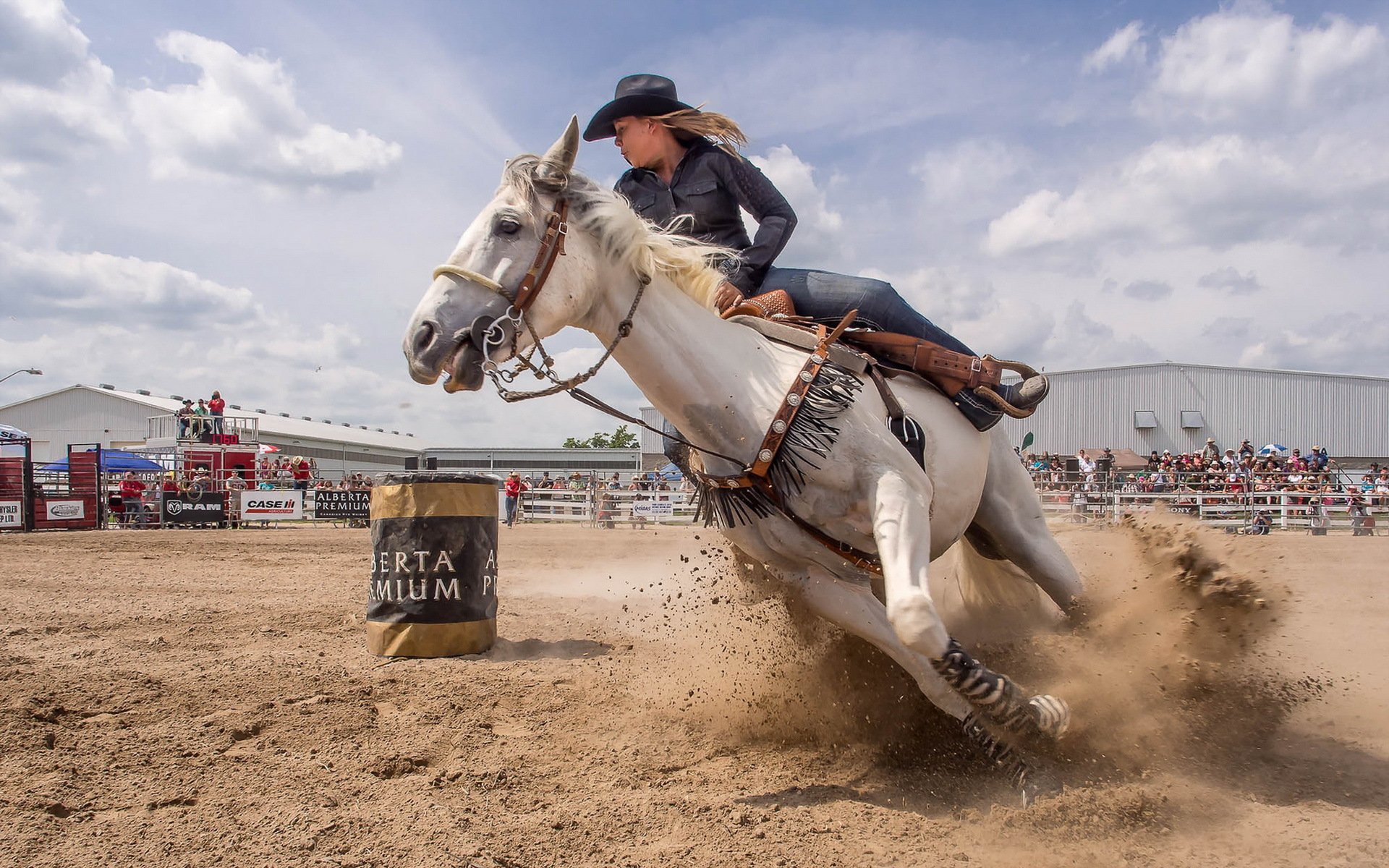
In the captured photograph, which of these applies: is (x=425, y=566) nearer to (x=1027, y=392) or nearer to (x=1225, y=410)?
(x=1027, y=392)

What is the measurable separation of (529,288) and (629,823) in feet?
6.22

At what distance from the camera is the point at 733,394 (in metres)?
3.56

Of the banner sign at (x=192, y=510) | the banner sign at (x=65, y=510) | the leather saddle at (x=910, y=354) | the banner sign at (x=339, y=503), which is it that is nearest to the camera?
the leather saddle at (x=910, y=354)

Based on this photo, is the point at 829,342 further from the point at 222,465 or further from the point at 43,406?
the point at 43,406

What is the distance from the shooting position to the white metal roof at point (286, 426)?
172 feet

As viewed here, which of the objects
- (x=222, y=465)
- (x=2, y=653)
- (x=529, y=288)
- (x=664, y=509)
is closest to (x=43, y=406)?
(x=222, y=465)

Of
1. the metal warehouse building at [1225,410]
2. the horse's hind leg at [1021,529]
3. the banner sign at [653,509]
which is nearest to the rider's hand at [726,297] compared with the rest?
the horse's hind leg at [1021,529]

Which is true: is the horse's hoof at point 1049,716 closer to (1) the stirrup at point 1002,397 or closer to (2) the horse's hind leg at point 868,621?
(2) the horse's hind leg at point 868,621

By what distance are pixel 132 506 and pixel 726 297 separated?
75.5 ft

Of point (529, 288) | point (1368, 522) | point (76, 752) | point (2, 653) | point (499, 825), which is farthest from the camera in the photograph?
point (1368, 522)

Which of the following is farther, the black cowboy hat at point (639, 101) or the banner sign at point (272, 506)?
the banner sign at point (272, 506)

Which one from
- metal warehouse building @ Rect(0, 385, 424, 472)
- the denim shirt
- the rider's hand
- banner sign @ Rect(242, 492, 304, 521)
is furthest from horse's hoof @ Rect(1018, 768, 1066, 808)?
metal warehouse building @ Rect(0, 385, 424, 472)

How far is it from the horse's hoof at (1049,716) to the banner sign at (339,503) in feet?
76.0

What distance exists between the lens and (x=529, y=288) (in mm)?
3225
